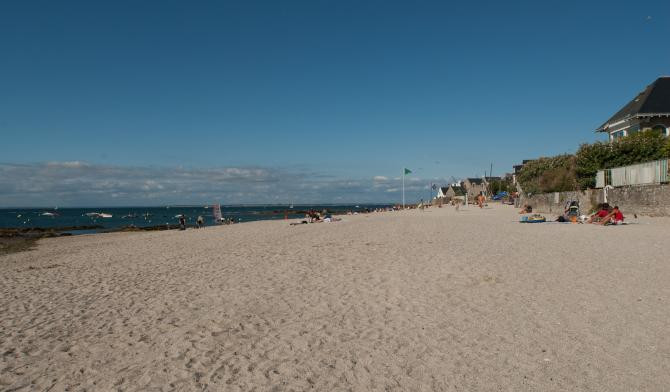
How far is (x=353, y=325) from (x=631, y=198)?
2181cm

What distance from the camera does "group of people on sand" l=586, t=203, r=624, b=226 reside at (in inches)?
733

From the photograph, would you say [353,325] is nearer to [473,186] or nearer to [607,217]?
[607,217]

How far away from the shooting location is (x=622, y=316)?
5.99 meters

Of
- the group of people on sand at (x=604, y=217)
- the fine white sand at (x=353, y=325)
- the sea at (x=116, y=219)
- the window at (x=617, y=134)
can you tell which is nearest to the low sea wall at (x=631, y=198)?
the group of people on sand at (x=604, y=217)

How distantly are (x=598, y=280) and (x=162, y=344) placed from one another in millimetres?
7863

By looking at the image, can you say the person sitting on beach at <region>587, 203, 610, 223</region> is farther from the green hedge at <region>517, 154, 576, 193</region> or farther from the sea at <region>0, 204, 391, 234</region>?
the sea at <region>0, 204, 391, 234</region>

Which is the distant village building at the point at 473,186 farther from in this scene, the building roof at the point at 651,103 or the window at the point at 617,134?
the building roof at the point at 651,103

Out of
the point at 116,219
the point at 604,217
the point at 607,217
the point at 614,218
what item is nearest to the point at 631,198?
the point at 604,217

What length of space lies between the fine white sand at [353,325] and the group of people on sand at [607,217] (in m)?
7.96

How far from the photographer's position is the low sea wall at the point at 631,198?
19.4m

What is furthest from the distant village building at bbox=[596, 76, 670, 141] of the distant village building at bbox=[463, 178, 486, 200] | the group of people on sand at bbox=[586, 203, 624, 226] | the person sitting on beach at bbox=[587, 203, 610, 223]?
the distant village building at bbox=[463, 178, 486, 200]

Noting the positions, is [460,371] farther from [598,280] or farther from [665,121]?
[665,121]

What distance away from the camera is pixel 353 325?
6070mm

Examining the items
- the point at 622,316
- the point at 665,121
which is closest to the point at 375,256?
the point at 622,316
